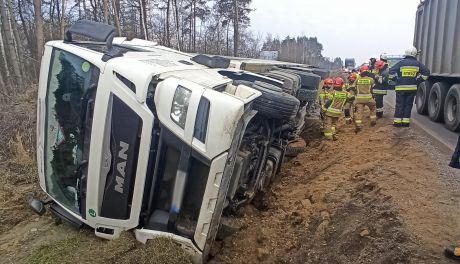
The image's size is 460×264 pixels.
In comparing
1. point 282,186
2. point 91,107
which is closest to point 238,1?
point 282,186

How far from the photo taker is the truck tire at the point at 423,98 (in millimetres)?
9154

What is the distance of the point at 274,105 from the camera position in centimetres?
373

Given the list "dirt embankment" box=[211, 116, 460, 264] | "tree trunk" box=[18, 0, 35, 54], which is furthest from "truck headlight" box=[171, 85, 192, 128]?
"tree trunk" box=[18, 0, 35, 54]

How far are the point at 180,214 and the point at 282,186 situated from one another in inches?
101

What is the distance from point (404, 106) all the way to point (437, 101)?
1367 mm

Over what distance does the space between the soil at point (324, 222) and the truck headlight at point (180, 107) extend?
0.89 meters

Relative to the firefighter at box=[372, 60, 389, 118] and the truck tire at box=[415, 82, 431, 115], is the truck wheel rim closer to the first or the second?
the firefighter at box=[372, 60, 389, 118]

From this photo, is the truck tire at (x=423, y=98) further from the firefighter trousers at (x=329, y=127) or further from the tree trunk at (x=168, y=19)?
the tree trunk at (x=168, y=19)

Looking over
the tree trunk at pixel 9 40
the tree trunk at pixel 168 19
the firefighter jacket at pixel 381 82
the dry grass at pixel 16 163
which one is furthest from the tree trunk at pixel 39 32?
the tree trunk at pixel 168 19

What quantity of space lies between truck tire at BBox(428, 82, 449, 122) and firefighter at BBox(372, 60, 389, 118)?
3.12 ft

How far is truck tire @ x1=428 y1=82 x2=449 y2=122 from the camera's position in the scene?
801cm

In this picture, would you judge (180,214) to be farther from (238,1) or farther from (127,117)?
(238,1)

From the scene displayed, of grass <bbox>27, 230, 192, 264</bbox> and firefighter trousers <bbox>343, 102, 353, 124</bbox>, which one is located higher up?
firefighter trousers <bbox>343, 102, 353, 124</bbox>

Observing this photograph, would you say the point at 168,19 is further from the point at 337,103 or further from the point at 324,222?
the point at 324,222
